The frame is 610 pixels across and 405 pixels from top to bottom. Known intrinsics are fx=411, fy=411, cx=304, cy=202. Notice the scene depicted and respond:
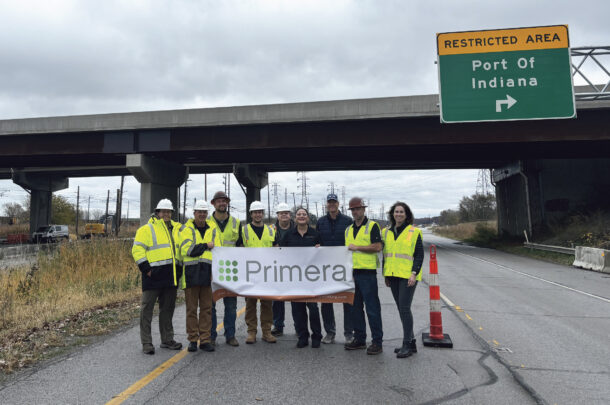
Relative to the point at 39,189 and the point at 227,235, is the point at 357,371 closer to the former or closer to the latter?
the point at 227,235

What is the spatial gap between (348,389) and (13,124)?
27822 millimetres

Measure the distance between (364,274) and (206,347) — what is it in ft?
7.84

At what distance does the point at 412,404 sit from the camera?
3.80 meters

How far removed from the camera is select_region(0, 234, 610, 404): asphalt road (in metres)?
4.01

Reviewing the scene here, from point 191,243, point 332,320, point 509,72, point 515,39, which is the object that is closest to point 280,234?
point 191,243

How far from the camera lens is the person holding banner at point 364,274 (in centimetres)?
553

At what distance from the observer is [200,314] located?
5.84 meters

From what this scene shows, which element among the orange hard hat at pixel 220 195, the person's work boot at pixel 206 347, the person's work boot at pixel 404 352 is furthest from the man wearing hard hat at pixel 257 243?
the person's work boot at pixel 404 352

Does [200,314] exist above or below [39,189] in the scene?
below

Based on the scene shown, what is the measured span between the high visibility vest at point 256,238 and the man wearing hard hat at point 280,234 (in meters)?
0.11

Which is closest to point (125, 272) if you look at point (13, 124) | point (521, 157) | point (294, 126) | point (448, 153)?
point (294, 126)

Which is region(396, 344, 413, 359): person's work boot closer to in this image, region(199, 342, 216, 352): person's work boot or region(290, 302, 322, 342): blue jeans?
region(290, 302, 322, 342): blue jeans

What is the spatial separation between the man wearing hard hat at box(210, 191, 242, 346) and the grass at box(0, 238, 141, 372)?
2150mm

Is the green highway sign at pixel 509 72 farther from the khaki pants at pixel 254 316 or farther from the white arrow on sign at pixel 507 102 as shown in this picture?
the khaki pants at pixel 254 316
